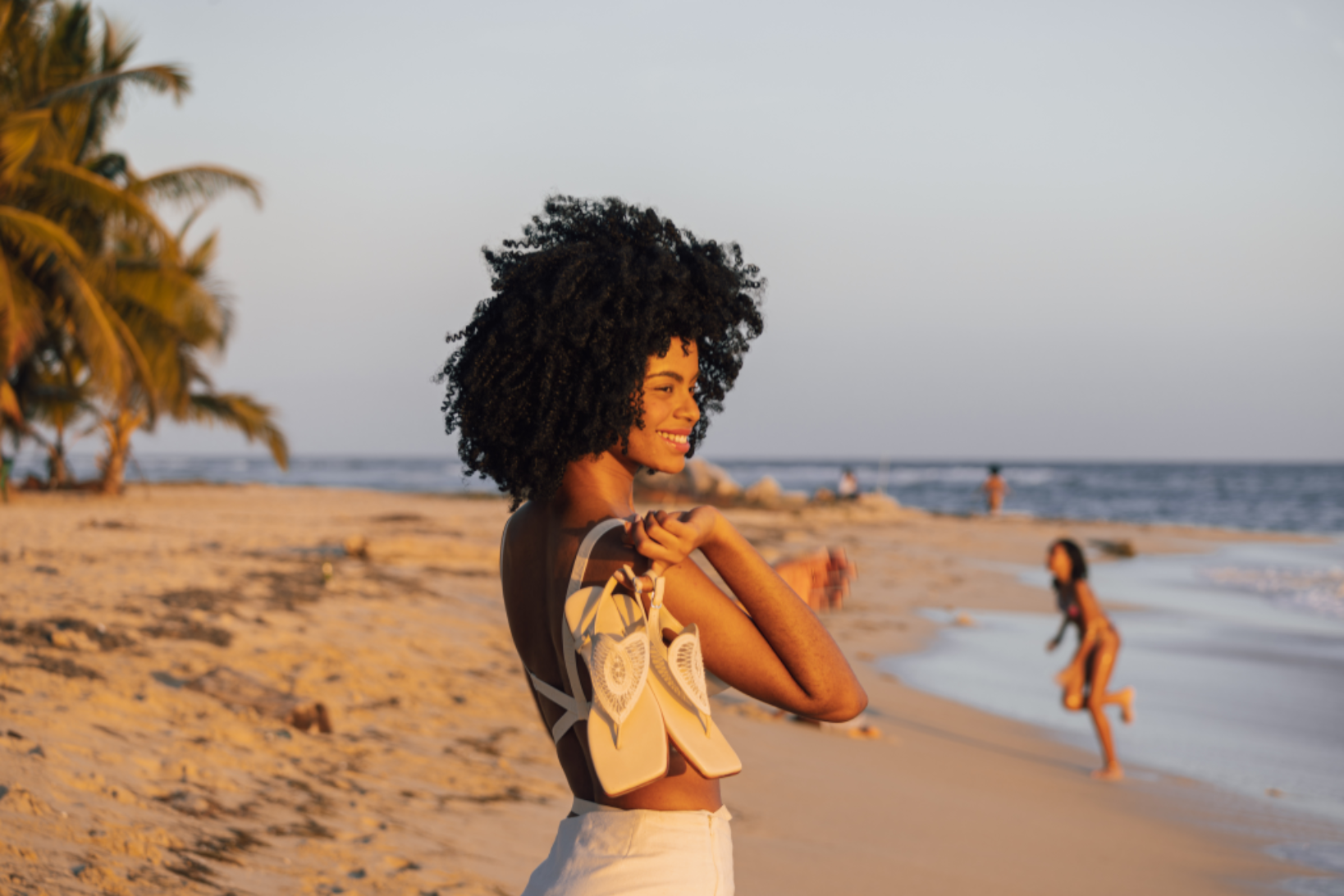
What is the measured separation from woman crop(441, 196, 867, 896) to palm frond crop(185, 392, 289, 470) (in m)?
21.6

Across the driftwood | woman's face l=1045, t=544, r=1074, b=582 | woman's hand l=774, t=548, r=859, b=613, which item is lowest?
the driftwood

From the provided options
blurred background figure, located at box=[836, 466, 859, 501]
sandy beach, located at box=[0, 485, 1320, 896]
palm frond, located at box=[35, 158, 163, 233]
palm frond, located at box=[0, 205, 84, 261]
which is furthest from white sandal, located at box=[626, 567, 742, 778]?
blurred background figure, located at box=[836, 466, 859, 501]

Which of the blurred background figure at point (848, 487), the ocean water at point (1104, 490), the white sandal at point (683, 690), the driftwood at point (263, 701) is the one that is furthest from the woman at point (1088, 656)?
the blurred background figure at point (848, 487)

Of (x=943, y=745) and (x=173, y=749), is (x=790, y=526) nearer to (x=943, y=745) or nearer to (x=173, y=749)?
(x=943, y=745)

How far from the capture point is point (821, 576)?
Answer: 77.2 inches

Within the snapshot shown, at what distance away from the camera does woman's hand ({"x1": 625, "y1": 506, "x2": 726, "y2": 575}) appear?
1440 millimetres

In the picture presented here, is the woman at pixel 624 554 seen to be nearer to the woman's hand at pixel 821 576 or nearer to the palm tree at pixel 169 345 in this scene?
the woman's hand at pixel 821 576

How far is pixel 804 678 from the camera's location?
1625mm

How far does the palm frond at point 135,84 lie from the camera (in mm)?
15586

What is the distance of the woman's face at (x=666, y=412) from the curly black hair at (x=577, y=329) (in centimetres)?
2

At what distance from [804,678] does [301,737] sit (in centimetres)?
412

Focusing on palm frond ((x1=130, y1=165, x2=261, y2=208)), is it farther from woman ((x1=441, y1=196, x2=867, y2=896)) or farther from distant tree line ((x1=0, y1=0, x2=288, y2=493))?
woman ((x1=441, y1=196, x2=867, y2=896))

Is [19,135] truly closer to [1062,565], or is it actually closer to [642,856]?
[1062,565]

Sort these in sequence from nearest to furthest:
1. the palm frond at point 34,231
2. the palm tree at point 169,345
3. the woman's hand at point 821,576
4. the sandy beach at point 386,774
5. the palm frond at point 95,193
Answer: the woman's hand at point 821,576 < the sandy beach at point 386,774 < the palm frond at point 34,231 < the palm frond at point 95,193 < the palm tree at point 169,345
